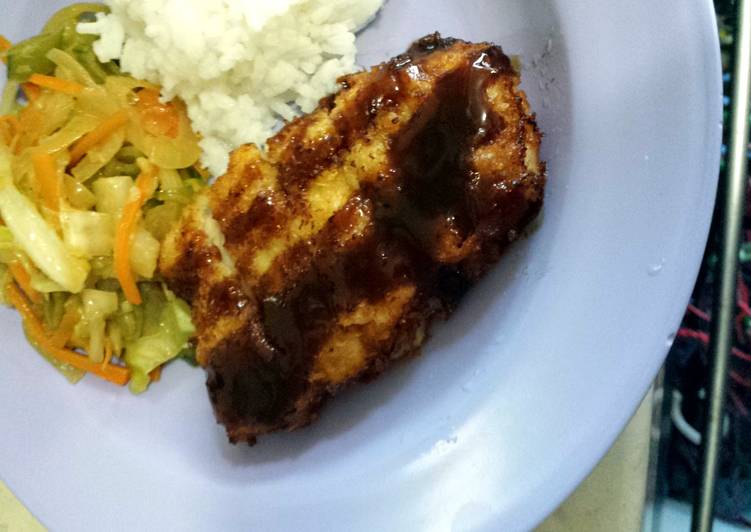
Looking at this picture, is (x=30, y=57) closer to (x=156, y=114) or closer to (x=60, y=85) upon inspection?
(x=60, y=85)

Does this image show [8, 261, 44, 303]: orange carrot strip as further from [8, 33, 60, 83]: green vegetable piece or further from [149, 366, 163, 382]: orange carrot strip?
[8, 33, 60, 83]: green vegetable piece

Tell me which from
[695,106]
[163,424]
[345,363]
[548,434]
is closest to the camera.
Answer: [695,106]

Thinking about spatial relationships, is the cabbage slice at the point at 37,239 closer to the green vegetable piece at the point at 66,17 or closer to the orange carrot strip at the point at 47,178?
the orange carrot strip at the point at 47,178

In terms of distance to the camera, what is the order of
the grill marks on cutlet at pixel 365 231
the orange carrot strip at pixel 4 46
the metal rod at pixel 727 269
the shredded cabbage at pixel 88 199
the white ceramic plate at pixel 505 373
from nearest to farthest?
the white ceramic plate at pixel 505 373 → the grill marks on cutlet at pixel 365 231 → the metal rod at pixel 727 269 → the shredded cabbage at pixel 88 199 → the orange carrot strip at pixel 4 46

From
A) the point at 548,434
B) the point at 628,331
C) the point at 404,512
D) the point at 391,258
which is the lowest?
the point at 404,512

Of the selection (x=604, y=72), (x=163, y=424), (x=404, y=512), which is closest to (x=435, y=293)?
(x=404, y=512)

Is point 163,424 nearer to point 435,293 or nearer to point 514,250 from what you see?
point 435,293

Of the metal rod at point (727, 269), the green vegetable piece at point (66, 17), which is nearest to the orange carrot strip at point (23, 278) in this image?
the green vegetable piece at point (66, 17)
